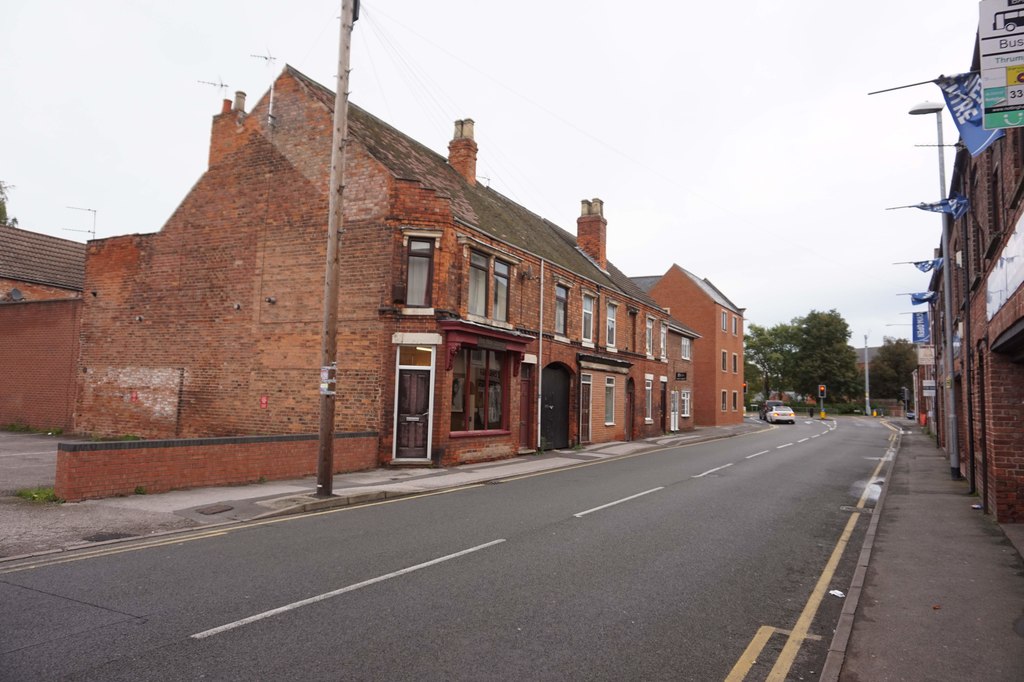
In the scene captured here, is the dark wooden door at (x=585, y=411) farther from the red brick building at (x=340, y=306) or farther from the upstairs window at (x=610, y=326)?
the upstairs window at (x=610, y=326)

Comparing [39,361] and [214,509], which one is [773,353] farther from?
[214,509]

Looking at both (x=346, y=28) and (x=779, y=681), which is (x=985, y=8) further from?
(x=346, y=28)

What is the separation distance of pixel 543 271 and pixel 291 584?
17.4m

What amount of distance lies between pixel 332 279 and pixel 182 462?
4.55 meters

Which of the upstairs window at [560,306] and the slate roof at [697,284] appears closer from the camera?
the upstairs window at [560,306]

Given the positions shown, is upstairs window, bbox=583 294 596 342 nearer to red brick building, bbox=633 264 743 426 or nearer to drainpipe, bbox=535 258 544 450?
drainpipe, bbox=535 258 544 450

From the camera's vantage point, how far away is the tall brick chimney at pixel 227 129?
20406 millimetres

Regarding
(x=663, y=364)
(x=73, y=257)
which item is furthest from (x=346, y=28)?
Answer: (x=73, y=257)

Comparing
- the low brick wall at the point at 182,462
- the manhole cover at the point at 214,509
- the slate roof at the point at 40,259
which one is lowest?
the manhole cover at the point at 214,509

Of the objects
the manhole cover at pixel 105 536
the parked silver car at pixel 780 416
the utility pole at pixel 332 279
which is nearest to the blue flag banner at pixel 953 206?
the utility pole at pixel 332 279

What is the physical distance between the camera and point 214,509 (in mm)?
10234

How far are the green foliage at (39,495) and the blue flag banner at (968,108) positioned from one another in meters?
14.4

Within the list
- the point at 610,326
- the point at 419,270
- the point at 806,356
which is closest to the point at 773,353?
the point at 806,356

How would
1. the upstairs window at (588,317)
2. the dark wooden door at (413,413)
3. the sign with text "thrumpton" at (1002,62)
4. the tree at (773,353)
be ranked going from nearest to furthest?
the sign with text "thrumpton" at (1002,62)
the dark wooden door at (413,413)
the upstairs window at (588,317)
the tree at (773,353)
